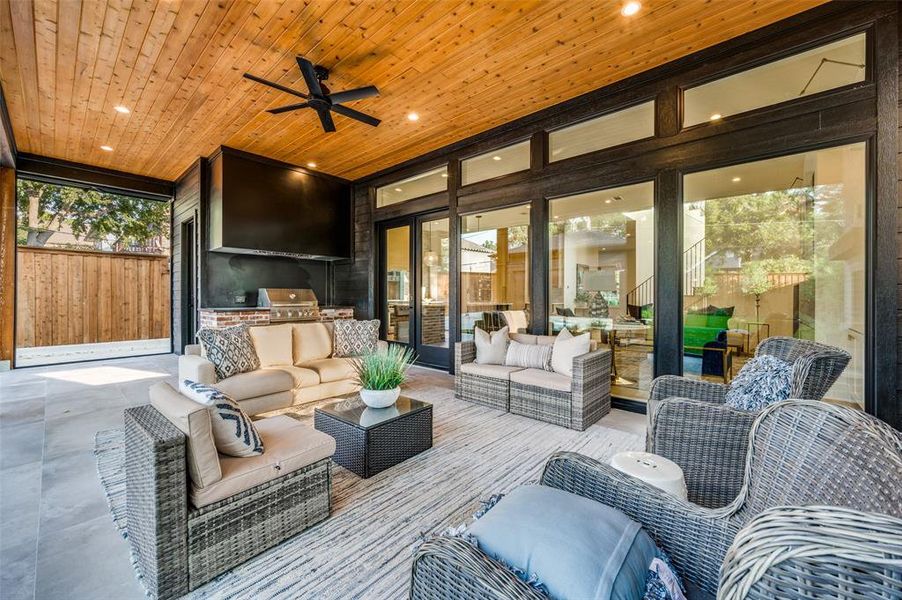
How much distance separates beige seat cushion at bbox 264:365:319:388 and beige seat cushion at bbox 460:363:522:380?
1624mm

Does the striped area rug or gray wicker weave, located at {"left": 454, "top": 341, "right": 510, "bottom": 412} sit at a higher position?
gray wicker weave, located at {"left": 454, "top": 341, "right": 510, "bottom": 412}

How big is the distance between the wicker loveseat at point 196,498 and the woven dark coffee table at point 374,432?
1.75 feet

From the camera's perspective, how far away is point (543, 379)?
11.9ft

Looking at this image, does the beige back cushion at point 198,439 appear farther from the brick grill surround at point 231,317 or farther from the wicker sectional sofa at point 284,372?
the brick grill surround at point 231,317

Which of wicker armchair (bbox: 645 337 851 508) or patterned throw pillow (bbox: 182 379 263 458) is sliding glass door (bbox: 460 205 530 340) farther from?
patterned throw pillow (bbox: 182 379 263 458)

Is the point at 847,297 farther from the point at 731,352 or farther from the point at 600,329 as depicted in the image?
the point at 600,329

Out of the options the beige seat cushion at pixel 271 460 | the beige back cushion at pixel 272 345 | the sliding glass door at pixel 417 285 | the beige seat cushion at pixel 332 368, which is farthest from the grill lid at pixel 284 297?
the beige seat cushion at pixel 271 460

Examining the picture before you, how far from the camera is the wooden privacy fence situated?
691cm

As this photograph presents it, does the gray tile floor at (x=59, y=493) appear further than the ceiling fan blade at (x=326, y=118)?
No

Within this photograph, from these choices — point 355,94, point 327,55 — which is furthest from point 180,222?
point 355,94

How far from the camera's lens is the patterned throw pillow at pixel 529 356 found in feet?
13.1

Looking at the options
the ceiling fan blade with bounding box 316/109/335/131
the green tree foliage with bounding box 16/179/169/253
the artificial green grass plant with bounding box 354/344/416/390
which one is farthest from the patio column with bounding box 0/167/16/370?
the artificial green grass plant with bounding box 354/344/416/390

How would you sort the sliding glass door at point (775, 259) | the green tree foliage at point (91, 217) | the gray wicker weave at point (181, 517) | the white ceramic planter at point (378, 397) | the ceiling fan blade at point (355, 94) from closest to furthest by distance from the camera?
the gray wicker weave at point (181, 517)
the white ceramic planter at point (378, 397)
the sliding glass door at point (775, 259)
the ceiling fan blade at point (355, 94)
the green tree foliage at point (91, 217)

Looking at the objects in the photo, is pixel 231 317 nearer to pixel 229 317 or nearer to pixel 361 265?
pixel 229 317
